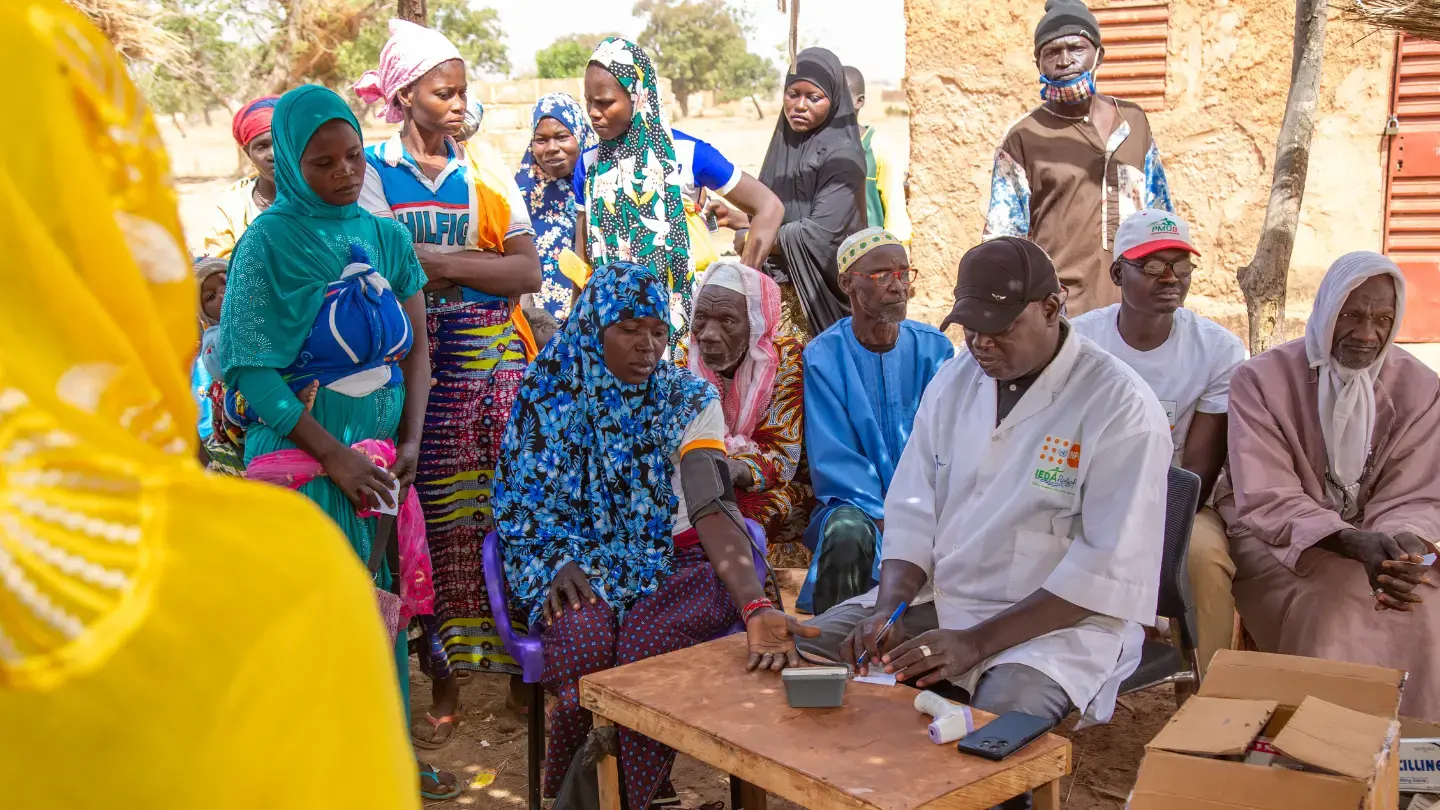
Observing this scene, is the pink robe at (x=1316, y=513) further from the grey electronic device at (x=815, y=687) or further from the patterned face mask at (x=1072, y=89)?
the grey electronic device at (x=815, y=687)

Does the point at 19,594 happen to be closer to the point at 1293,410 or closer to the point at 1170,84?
the point at 1293,410

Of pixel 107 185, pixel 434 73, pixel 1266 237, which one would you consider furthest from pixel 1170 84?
pixel 107 185

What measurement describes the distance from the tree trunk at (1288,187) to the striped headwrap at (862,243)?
290cm

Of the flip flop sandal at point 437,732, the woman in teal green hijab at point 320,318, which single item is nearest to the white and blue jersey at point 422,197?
the woman in teal green hijab at point 320,318

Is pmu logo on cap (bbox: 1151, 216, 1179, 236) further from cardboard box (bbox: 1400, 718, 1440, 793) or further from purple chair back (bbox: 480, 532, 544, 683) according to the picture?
purple chair back (bbox: 480, 532, 544, 683)

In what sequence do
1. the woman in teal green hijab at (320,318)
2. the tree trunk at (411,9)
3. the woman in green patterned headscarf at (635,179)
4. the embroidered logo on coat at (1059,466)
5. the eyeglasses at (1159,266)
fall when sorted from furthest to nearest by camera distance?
the tree trunk at (411,9) < the woman in green patterned headscarf at (635,179) < the eyeglasses at (1159,266) < the woman in teal green hijab at (320,318) < the embroidered logo on coat at (1059,466)

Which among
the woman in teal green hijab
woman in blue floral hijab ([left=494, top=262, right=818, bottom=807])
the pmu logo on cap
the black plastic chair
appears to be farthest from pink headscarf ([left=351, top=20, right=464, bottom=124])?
the black plastic chair

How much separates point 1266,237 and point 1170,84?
2724 millimetres

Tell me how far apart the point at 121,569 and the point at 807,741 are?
2015 mm

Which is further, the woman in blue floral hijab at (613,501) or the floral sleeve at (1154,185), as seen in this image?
the floral sleeve at (1154,185)

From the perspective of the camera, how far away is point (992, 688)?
3016 millimetres

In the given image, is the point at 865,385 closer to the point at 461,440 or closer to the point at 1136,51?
the point at 461,440

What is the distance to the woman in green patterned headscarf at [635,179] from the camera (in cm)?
515

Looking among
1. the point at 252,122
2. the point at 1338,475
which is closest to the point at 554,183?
the point at 252,122
